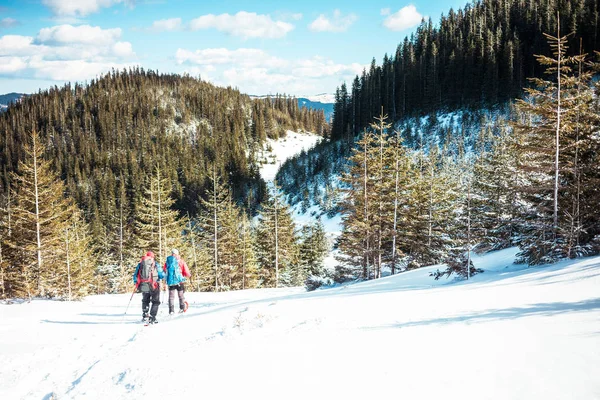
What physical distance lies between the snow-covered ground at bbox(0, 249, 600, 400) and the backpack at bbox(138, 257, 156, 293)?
111 cm

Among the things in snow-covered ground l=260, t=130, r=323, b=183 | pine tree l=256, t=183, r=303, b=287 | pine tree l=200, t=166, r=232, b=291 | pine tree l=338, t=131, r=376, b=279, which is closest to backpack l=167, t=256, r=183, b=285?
pine tree l=338, t=131, r=376, b=279

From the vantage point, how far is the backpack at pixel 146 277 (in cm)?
976

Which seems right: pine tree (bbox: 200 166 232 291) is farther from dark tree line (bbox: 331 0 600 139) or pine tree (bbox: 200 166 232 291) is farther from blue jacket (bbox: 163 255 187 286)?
dark tree line (bbox: 331 0 600 139)

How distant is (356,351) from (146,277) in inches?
286

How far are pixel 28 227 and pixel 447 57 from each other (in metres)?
83.6

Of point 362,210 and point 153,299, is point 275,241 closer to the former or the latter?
point 362,210

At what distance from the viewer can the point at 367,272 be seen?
70.2 feet

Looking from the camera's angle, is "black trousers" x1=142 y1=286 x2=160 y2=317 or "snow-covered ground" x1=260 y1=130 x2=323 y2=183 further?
"snow-covered ground" x1=260 y1=130 x2=323 y2=183

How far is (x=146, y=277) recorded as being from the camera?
9.84m

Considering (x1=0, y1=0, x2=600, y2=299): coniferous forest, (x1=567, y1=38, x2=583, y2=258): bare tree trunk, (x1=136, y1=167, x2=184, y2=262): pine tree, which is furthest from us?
(x1=136, y1=167, x2=184, y2=262): pine tree

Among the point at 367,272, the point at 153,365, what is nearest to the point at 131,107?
the point at 367,272

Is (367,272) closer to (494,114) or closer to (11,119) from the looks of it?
(494,114)

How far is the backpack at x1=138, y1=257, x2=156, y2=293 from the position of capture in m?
9.76

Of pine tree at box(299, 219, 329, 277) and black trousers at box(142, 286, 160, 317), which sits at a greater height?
black trousers at box(142, 286, 160, 317)
